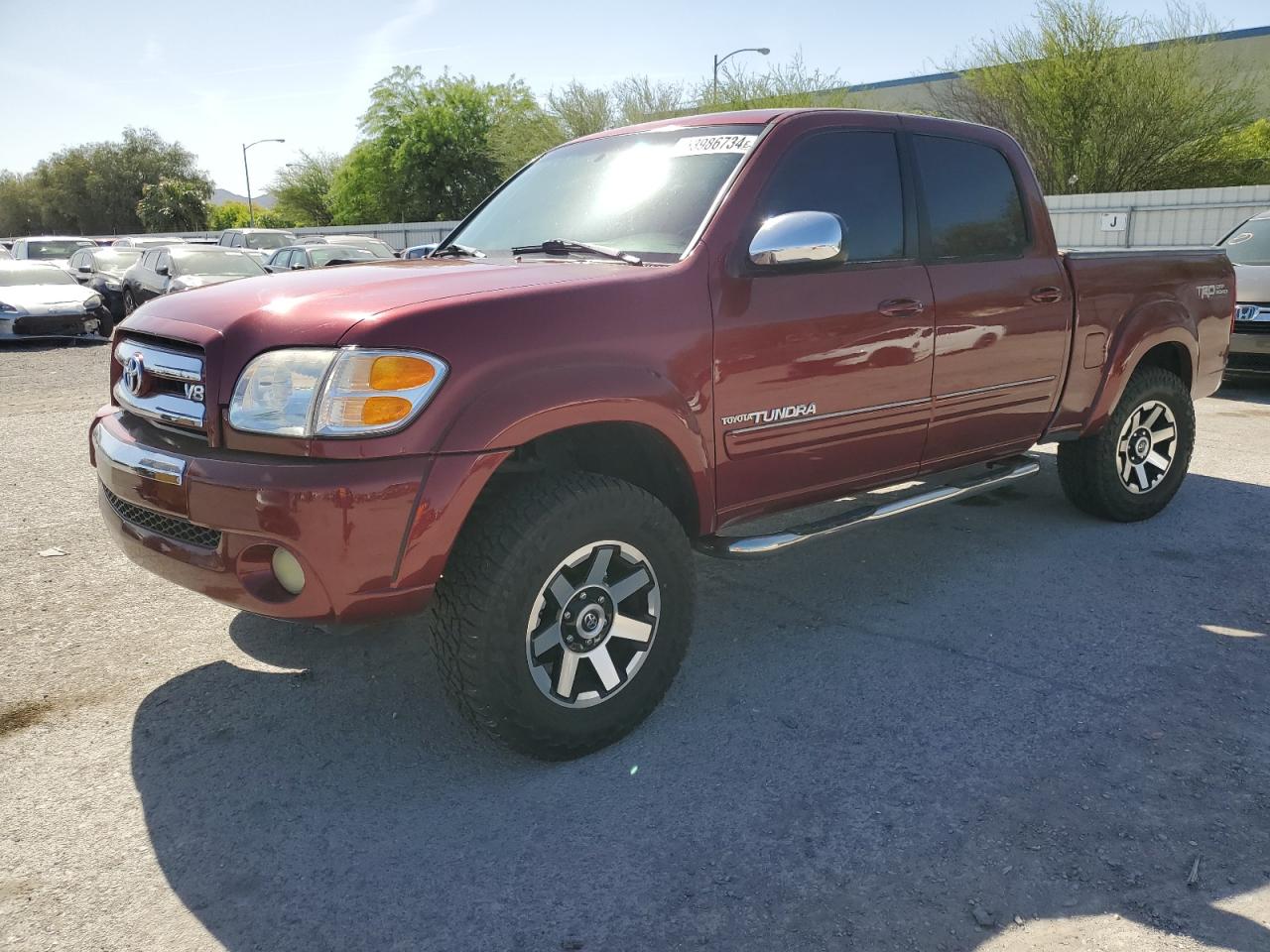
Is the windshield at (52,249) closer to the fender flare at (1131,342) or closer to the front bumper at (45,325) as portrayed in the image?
the front bumper at (45,325)

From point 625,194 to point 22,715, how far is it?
2.75 m

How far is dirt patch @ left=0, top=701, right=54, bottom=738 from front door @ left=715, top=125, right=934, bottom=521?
238 centimetres

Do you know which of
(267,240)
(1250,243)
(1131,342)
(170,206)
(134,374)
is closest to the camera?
(134,374)

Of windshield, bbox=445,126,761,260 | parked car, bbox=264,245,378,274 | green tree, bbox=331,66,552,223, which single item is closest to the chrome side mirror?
windshield, bbox=445,126,761,260

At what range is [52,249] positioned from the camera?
81.1 feet

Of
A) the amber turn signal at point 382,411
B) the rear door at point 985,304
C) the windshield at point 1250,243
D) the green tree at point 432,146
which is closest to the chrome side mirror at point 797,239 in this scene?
the rear door at point 985,304

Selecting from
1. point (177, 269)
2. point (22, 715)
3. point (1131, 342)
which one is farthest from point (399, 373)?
point (177, 269)

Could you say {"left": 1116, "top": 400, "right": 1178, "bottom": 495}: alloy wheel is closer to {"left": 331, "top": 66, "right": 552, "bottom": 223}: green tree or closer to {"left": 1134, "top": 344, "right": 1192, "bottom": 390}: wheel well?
{"left": 1134, "top": 344, "right": 1192, "bottom": 390}: wheel well

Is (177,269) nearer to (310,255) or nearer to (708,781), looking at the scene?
(310,255)

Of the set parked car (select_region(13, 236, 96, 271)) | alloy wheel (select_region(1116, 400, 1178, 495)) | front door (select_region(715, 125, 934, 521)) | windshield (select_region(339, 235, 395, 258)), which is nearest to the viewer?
front door (select_region(715, 125, 934, 521))

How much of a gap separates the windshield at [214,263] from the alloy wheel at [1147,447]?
577 inches

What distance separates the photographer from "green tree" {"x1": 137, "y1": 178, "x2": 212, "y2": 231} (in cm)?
7269

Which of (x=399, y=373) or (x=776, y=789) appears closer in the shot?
(x=399, y=373)

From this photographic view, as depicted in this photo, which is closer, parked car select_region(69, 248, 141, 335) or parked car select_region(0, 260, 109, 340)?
parked car select_region(0, 260, 109, 340)
